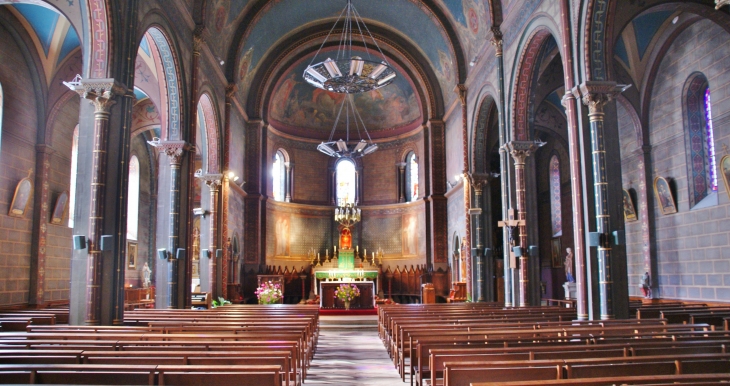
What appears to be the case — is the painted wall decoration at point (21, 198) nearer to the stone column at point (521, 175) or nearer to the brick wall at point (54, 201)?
the brick wall at point (54, 201)

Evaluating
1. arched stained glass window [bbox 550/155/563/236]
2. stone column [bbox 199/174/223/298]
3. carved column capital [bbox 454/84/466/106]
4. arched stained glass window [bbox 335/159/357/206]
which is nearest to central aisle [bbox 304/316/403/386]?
stone column [bbox 199/174/223/298]

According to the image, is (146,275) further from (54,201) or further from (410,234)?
(410,234)

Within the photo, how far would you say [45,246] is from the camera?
1870 cm

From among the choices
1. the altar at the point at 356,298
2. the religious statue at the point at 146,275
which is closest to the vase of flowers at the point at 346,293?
the altar at the point at 356,298

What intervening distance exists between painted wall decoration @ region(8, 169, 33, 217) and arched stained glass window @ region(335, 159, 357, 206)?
2088cm

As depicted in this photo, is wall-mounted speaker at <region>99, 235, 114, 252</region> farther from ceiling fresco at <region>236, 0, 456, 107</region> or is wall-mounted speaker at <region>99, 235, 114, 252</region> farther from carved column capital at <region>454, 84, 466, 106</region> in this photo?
carved column capital at <region>454, 84, 466, 106</region>

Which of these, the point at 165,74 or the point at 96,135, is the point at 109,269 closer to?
the point at 96,135

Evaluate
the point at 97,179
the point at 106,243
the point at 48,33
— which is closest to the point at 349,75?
the point at 48,33

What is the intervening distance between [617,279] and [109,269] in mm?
11252

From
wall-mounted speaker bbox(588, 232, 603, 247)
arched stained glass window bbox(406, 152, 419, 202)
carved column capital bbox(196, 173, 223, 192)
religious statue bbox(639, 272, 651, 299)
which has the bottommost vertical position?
religious statue bbox(639, 272, 651, 299)

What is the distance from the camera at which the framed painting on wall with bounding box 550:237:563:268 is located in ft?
97.0

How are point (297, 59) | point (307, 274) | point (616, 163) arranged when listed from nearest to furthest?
point (616, 163) < point (297, 59) < point (307, 274)

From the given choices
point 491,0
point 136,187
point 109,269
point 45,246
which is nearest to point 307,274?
point 136,187

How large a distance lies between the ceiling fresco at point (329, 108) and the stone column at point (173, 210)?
15.3 meters
